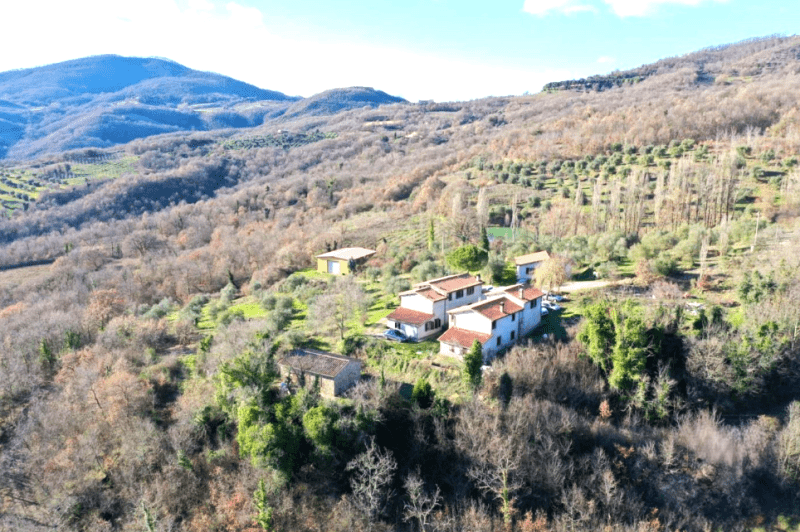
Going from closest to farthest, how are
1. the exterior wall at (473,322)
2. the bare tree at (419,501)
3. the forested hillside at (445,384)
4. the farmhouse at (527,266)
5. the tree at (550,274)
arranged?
the bare tree at (419,501)
the forested hillside at (445,384)
the exterior wall at (473,322)
the tree at (550,274)
the farmhouse at (527,266)

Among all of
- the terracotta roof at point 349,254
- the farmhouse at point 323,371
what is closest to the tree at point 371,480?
the farmhouse at point 323,371

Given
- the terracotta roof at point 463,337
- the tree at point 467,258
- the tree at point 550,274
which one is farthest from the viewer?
the tree at point 467,258

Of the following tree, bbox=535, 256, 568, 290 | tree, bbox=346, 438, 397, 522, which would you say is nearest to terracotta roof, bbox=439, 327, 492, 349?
tree, bbox=346, 438, 397, 522

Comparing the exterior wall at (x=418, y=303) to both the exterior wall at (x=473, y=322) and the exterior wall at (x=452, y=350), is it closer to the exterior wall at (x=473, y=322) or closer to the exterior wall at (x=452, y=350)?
the exterior wall at (x=473, y=322)

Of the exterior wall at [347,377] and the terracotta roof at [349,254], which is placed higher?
the terracotta roof at [349,254]

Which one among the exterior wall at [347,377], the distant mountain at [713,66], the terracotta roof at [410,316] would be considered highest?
the distant mountain at [713,66]

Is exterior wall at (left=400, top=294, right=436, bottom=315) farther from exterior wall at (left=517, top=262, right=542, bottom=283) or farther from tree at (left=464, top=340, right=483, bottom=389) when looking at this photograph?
exterior wall at (left=517, top=262, right=542, bottom=283)

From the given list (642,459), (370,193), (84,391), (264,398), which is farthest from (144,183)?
(642,459)
